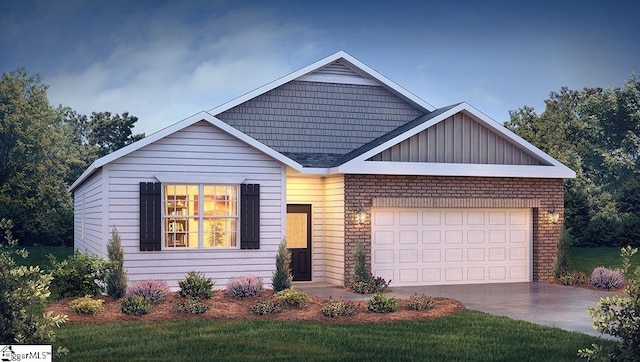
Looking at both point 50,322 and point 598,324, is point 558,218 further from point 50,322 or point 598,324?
point 50,322

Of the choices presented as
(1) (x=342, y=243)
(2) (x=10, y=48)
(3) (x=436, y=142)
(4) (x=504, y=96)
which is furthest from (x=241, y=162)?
(2) (x=10, y=48)

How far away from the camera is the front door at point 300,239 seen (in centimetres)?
Answer: 2014

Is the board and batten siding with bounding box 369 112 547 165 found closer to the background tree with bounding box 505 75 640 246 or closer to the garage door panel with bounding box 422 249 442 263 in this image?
the garage door panel with bounding box 422 249 442 263

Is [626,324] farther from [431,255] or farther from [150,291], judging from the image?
[431,255]

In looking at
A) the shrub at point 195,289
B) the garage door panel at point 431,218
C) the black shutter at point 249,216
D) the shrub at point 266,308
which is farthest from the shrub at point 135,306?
the garage door panel at point 431,218

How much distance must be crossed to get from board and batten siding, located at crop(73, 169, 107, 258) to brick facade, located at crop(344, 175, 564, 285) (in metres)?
5.80

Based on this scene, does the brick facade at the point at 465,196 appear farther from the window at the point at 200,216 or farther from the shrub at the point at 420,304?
the shrub at the point at 420,304

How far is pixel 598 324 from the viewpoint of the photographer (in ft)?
28.1

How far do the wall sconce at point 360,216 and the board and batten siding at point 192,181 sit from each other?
1.93m

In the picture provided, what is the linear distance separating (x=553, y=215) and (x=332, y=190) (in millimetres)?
6132

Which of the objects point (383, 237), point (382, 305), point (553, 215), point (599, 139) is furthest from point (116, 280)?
point (599, 139)

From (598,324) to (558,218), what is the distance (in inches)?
496

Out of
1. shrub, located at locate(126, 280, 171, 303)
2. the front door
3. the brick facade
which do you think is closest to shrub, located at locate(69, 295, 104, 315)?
shrub, located at locate(126, 280, 171, 303)

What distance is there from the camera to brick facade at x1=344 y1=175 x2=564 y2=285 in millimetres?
18750
